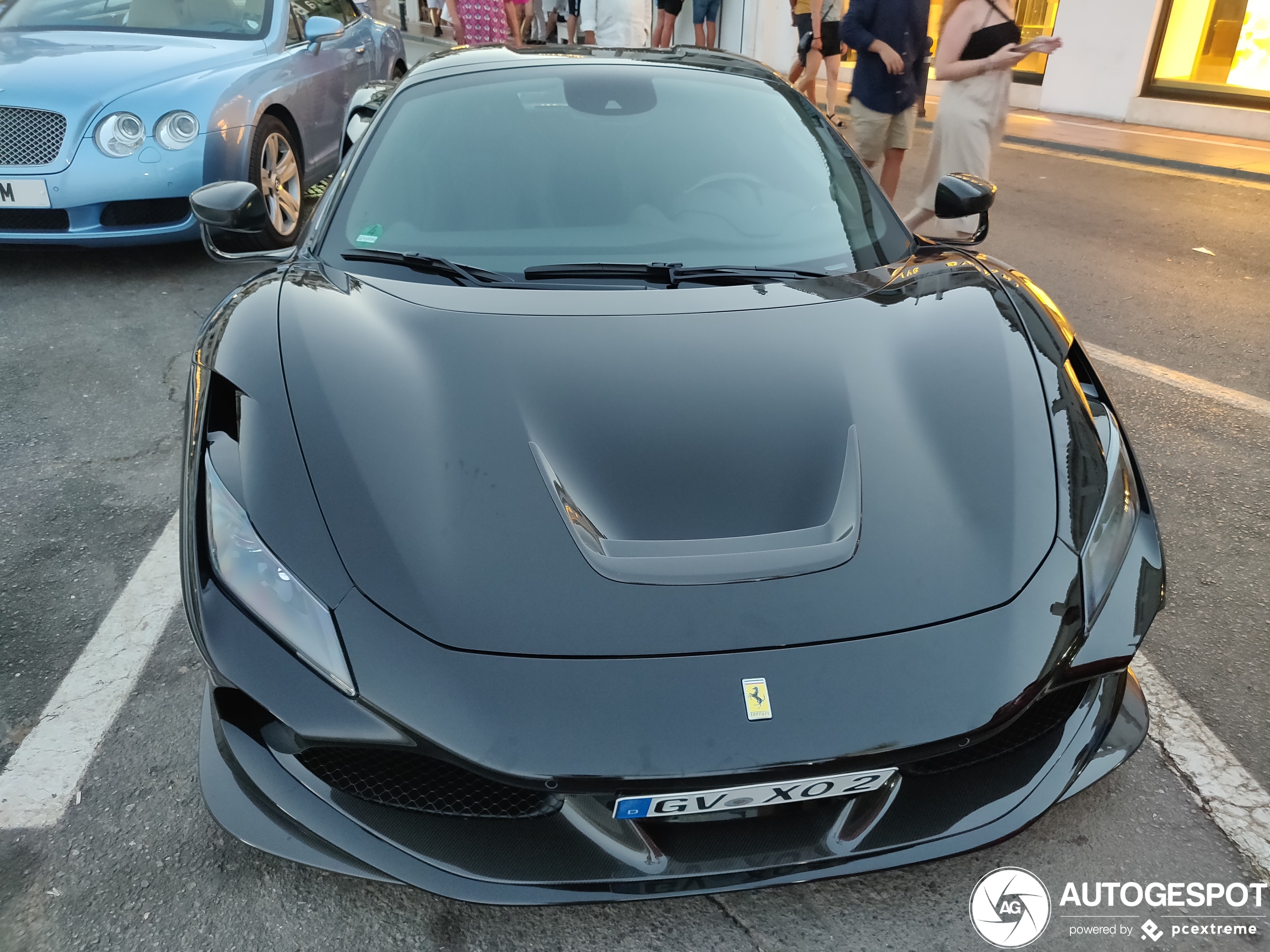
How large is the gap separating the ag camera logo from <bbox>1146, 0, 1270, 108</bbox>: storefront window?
1109 centimetres

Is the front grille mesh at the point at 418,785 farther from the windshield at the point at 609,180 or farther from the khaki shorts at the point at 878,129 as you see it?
the khaki shorts at the point at 878,129

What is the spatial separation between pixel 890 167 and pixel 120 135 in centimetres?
411

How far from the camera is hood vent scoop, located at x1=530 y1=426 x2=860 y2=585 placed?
1498mm

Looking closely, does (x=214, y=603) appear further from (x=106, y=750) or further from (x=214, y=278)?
(x=214, y=278)

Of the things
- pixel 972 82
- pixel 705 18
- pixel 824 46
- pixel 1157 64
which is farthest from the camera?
pixel 705 18

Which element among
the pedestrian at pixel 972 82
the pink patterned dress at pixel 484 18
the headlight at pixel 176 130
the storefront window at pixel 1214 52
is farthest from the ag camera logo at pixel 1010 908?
the storefront window at pixel 1214 52

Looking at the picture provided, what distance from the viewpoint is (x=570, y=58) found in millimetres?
2893

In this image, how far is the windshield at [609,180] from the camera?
90.5 inches

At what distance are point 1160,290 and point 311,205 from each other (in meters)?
4.99

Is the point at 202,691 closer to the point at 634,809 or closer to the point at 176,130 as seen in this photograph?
the point at 634,809

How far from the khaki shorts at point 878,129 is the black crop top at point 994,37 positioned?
0.68 meters

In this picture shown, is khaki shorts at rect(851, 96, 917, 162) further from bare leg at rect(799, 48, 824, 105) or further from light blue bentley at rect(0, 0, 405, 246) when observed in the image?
bare leg at rect(799, 48, 824, 105)

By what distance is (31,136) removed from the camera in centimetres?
436

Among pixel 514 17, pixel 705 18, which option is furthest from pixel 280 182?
pixel 705 18
